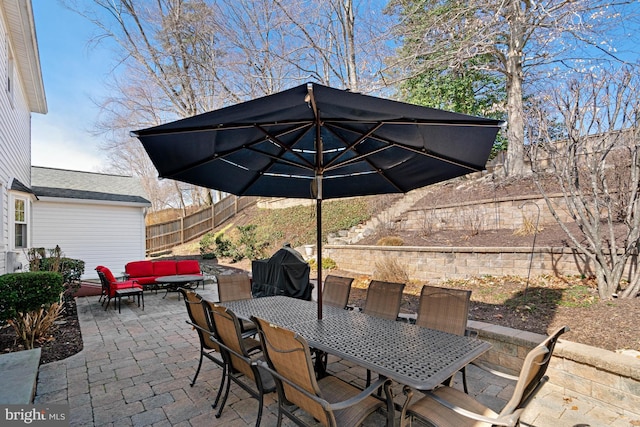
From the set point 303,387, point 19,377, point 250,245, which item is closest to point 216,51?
point 250,245

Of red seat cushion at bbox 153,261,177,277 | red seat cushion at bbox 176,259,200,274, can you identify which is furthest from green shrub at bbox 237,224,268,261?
red seat cushion at bbox 153,261,177,277

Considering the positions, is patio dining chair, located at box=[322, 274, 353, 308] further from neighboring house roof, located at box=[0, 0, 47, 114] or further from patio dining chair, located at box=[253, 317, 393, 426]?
neighboring house roof, located at box=[0, 0, 47, 114]

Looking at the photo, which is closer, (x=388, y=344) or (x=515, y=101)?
(x=388, y=344)

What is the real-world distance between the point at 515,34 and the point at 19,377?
11737mm

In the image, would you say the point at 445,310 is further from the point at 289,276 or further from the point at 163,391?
the point at 289,276

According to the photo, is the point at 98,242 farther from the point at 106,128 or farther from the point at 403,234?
the point at 403,234

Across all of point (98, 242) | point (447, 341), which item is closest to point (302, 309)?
point (447, 341)

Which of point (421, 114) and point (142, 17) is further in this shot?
point (142, 17)

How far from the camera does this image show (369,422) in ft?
8.11

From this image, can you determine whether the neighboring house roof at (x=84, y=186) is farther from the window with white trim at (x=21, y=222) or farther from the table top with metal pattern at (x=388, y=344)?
the table top with metal pattern at (x=388, y=344)

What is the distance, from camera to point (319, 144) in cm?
286

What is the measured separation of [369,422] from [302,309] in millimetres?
1237

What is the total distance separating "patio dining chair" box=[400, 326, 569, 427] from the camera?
61.8 inches

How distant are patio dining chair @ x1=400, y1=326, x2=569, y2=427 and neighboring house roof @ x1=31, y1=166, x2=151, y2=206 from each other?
11646 millimetres
